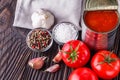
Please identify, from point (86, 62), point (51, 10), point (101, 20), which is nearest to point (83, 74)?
point (86, 62)

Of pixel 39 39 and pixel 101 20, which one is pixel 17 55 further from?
pixel 101 20

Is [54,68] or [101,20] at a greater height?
[101,20]

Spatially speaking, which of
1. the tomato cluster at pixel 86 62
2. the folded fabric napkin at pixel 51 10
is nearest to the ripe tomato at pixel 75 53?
the tomato cluster at pixel 86 62

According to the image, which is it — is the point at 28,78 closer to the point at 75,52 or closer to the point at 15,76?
the point at 15,76

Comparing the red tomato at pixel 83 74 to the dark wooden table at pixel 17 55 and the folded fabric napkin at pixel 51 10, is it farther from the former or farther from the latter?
the folded fabric napkin at pixel 51 10

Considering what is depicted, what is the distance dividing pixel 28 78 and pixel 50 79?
0.22 feet

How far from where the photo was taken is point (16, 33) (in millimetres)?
1068

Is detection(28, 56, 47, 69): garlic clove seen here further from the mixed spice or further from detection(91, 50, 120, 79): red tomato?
detection(91, 50, 120, 79): red tomato

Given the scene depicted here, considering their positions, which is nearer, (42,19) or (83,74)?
(83,74)

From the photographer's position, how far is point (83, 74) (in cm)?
94

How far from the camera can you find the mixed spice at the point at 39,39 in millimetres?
1026

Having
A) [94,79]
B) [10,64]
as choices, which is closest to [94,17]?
[94,79]

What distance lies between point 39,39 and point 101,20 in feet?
0.69

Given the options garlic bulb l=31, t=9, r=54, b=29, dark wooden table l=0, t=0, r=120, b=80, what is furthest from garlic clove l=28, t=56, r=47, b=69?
garlic bulb l=31, t=9, r=54, b=29
